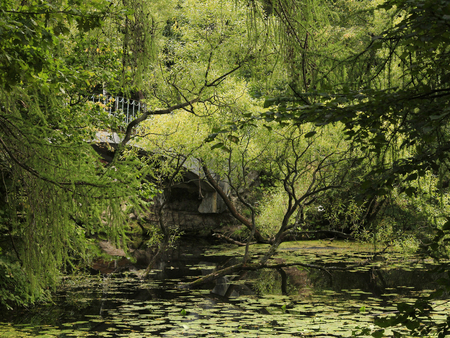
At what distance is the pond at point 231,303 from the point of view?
551cm

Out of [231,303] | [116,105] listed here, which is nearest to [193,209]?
[116,105]

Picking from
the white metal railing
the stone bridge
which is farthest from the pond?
the stone bridge

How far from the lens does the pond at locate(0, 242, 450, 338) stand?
18.1ft

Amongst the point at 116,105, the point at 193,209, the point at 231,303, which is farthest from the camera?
the point at 193,209

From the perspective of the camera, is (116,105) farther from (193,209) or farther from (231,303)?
(193,209)

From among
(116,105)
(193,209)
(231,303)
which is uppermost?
(116,105)

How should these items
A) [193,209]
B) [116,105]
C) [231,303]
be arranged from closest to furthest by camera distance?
[231,303]
[116,105]
[193,209]

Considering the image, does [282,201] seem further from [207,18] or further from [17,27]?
[17,27]

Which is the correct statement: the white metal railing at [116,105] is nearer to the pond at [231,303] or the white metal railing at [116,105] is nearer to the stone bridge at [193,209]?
the pond at [231,303]

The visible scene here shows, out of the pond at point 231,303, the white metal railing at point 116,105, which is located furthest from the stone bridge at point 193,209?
the pond at point 231,303

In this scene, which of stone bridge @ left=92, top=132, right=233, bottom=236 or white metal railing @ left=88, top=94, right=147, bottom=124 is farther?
stone bridge @ left=92, top=132, right=233, bottom=236

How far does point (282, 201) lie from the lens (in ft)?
45.3

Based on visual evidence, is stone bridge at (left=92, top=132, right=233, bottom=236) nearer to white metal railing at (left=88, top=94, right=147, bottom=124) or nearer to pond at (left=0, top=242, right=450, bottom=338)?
white metal railing at (left=88, top=94, right=147, bottom=124)

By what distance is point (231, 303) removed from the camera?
7387 millimetres
